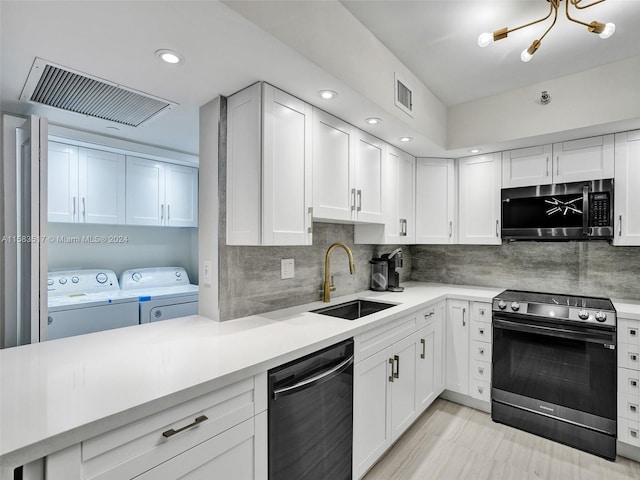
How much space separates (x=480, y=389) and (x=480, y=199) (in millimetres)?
1637

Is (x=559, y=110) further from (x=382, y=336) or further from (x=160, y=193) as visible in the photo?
(x=160, y=193)

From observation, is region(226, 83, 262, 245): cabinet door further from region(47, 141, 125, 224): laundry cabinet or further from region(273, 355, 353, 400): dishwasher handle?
region(47, 141, 125, 224): laundry cabinet

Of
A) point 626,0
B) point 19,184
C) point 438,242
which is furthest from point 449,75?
point 19,184

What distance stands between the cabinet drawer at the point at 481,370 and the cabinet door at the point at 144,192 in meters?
3.47

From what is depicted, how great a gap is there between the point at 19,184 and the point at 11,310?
2.13 ft

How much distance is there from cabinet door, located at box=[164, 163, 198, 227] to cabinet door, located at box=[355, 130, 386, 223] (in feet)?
8.05

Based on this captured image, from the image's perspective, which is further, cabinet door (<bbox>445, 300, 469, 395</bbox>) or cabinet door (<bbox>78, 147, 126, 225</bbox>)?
cabinet door (<bbox>78, 147, 126, 225</bbox>)

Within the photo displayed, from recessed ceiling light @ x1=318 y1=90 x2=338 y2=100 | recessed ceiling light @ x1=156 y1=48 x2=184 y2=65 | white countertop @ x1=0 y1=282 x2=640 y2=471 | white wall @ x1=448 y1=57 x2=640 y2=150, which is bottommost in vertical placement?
white countertop @ x1=0 y1=282 x2=640 y2=471

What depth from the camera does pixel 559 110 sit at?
235 cm

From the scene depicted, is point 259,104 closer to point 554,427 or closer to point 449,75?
point 449,75

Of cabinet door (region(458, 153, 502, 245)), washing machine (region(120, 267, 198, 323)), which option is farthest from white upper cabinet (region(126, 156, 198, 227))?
cabinet door (region(458, 153, 502, 245))

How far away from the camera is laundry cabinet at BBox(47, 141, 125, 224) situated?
2.88 m

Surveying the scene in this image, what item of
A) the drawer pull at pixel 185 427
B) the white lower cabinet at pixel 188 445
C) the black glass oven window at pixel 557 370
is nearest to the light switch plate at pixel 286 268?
the white lower cabinet at pixel 188 445

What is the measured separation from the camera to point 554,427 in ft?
7.48
